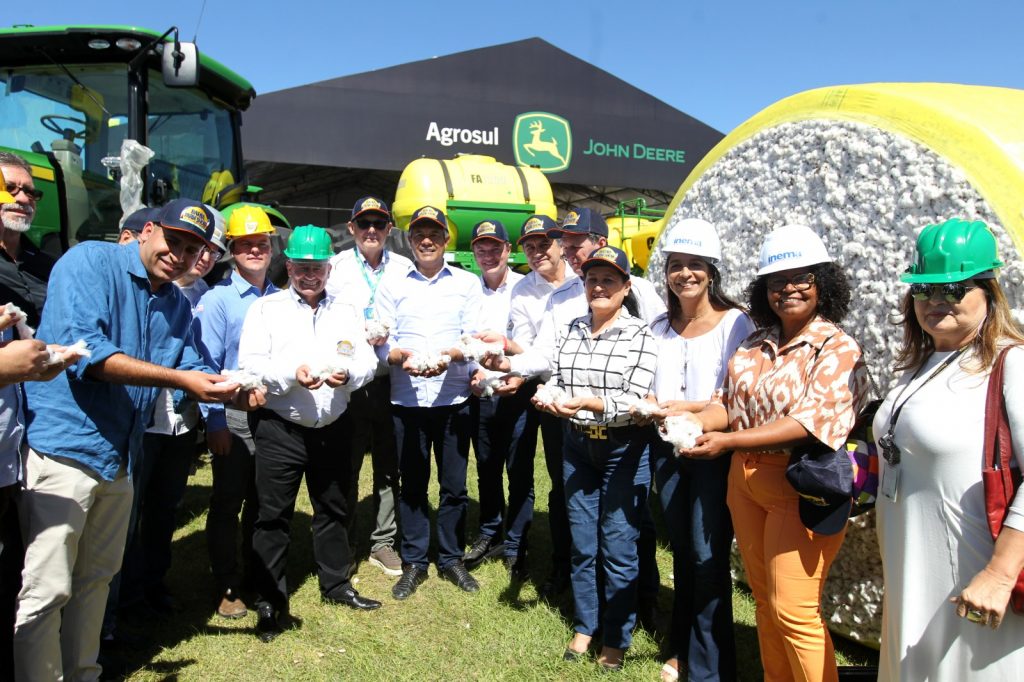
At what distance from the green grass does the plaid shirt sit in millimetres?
1166

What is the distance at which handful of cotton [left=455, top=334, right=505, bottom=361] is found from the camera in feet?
11.4

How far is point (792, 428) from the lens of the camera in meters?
2.18

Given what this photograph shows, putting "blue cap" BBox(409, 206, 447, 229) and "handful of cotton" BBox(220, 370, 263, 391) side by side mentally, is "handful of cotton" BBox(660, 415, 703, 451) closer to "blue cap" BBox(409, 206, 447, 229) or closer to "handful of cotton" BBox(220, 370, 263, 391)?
"handful of cotton" BBox(220, 370, 263, 391)

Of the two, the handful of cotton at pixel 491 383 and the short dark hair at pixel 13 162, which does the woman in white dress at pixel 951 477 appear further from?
the short dark hair at pixel 13 162

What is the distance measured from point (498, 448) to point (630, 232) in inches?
268

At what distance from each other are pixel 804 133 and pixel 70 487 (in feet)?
10.4

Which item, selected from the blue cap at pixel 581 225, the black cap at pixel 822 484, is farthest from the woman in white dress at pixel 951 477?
the blue cap at pixel 581 225

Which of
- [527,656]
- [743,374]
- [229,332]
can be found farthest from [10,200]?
[527,656]

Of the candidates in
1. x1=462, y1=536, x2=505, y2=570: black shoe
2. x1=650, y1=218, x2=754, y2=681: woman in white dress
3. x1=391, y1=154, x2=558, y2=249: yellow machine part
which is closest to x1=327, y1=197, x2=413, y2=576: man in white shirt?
x1=462, y1=536, x2=505, y2=570: black shoe

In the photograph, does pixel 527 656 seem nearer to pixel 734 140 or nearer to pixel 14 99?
pixel 734 140

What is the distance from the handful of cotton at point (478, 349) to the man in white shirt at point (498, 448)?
39 cm

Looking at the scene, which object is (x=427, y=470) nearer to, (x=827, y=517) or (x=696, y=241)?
(x=696, y=241)

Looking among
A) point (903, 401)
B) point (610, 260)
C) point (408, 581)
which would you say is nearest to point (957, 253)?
point (903, 401)

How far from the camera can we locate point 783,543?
2.30m
